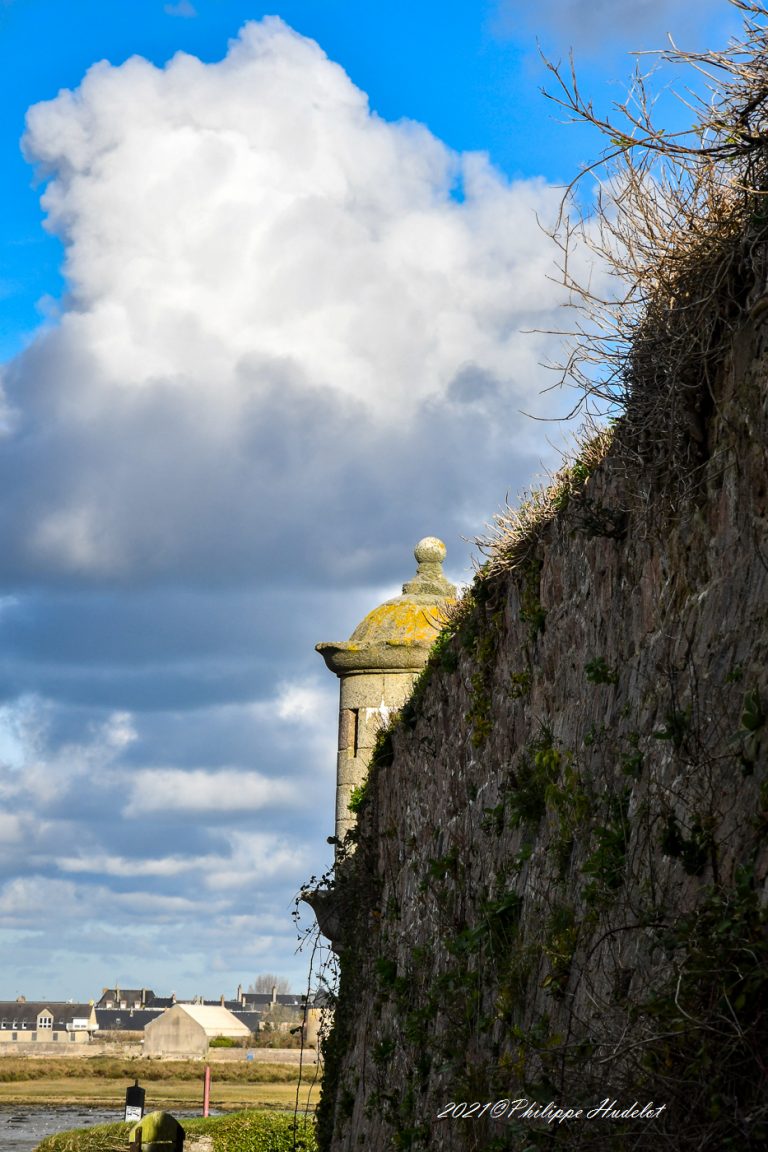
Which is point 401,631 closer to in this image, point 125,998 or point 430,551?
point 430,551

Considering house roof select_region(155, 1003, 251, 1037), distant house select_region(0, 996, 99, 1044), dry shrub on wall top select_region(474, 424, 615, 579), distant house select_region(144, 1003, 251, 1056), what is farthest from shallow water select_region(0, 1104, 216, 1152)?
distant house select_region(0, 996, 99, 1044)

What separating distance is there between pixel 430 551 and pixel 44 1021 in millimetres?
105671

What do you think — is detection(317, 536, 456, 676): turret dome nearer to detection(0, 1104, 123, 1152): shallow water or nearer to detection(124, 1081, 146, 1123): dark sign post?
detection(124, 1081, 146, 1123): dark sign post

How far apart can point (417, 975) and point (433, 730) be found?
1.79 m

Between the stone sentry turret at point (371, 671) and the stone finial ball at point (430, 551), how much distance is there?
1.89ft

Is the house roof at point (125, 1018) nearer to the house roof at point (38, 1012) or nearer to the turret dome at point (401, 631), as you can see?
the house roof at point (38, 1012)

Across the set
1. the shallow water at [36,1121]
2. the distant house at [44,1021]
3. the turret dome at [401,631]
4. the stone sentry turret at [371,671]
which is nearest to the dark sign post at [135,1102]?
the stone sentry turret at [371,671]

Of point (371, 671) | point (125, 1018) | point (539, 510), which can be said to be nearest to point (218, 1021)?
point (125, 1018)

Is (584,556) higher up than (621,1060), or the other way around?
(584,556)

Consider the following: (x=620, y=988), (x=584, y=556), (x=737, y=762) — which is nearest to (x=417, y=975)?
(x=584, y=556)

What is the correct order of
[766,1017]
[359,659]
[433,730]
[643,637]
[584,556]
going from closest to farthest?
[766,1017] → [643,637] → [584,556] → [433,730] → [359,659]

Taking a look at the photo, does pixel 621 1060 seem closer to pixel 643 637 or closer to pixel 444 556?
pixel 643 637

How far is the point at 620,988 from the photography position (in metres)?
4.93

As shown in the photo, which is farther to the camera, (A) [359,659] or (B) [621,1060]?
(A) [359,659]
